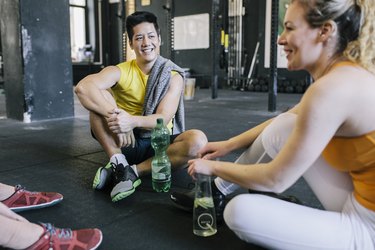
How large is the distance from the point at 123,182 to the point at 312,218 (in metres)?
0.97

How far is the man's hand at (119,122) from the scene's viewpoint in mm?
1719

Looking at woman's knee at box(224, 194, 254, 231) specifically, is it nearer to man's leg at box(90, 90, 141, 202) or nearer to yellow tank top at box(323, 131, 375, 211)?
yellow tank top at box(323, 131, 375, 211)

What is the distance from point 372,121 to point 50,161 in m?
2.06

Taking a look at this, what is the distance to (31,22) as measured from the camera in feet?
13.1

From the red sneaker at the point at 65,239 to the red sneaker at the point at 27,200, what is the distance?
0.43 metres

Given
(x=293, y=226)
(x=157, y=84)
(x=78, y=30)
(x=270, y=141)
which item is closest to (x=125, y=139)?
(x=157, y=84)

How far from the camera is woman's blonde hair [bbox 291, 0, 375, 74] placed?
90 centimetres

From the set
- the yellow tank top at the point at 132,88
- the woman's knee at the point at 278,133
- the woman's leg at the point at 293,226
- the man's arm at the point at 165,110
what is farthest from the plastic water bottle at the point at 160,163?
the woman's leg at the point at 293,226

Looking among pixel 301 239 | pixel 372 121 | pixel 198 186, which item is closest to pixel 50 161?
pixel 198 186

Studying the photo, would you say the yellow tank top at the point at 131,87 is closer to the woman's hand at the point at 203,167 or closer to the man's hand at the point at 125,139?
the man's hand at the point at 125,139

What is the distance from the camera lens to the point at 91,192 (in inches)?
73.2

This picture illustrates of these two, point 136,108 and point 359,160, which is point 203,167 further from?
point 136,108

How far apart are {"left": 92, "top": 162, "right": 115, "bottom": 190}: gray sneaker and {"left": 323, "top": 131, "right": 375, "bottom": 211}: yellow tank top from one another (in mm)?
1146

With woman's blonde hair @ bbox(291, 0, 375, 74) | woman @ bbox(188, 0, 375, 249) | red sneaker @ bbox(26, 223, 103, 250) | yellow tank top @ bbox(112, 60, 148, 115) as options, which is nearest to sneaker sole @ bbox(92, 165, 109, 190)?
yellow tank top @ bbox(112, 60, 148, 115)
